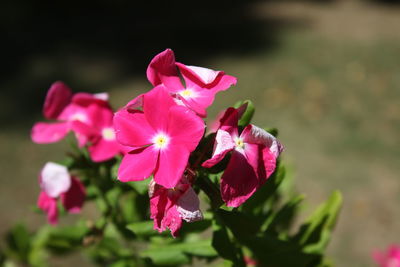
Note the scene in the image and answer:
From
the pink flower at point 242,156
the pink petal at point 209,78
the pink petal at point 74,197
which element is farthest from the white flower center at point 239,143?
the pink petal at point 74,197

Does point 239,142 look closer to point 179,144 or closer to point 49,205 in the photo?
point 179,144

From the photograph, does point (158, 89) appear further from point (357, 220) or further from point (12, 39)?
point (12, 39)

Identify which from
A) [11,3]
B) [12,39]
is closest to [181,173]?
[12,39]

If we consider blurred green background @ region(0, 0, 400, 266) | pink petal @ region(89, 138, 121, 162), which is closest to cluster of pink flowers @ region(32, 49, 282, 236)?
pink petal @ region(89, 138, 121, 162)

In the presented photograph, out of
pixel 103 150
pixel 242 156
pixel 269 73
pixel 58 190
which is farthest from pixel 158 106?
pixel 269 73

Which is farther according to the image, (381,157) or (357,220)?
(381,157)

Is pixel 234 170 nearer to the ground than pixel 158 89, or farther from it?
nearer to the ground

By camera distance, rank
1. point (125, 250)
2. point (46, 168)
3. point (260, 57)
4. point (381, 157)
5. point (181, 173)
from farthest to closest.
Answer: point (260, 57)
point (381, 157)
point (125, 250)
point (46, 168)
point (181, 173)
